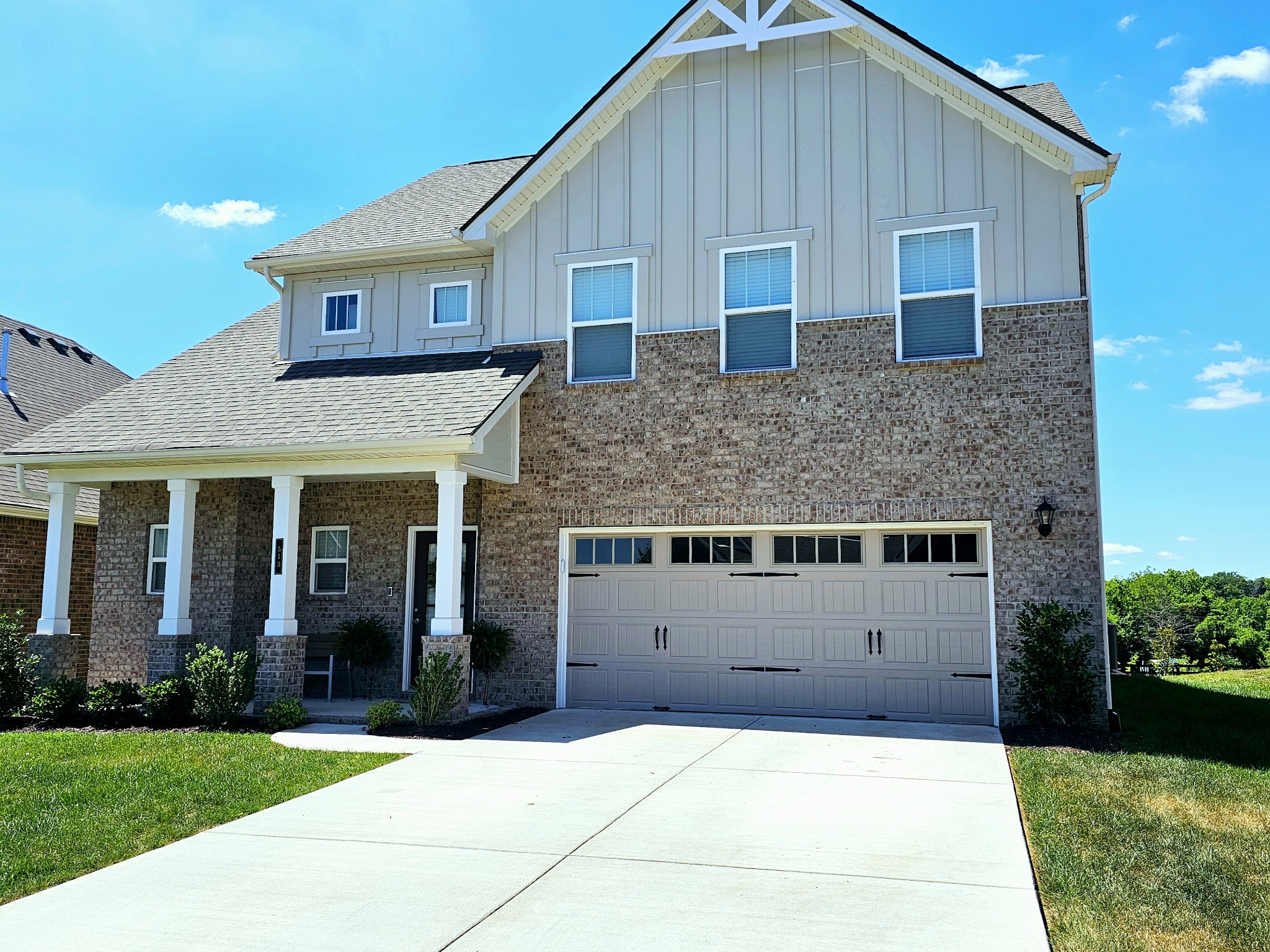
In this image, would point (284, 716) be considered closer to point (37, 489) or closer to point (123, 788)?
point (123, 788)

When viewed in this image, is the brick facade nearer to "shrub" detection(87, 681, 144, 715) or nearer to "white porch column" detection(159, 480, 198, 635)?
"white porch column" detection(159, 480, 198, 635)

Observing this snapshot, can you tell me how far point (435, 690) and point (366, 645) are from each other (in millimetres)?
3032

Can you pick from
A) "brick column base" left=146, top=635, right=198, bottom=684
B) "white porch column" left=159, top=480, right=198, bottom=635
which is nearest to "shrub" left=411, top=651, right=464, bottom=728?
"brick column base" left=146, top=635, right=198, bottom=684

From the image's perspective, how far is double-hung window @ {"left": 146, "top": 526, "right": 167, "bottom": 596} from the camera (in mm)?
15039

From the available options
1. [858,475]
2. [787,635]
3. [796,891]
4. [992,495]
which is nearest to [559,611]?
[787,635]

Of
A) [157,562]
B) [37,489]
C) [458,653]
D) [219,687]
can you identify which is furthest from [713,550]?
[37,489]

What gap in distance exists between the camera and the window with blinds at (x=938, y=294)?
12.2 m

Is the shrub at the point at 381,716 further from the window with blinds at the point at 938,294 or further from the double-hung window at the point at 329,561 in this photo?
the window with blinds at the point at 938,294

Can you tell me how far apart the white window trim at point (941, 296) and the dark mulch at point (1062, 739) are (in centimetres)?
428

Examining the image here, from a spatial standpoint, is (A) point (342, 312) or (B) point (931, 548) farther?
(A) point (342, 312)

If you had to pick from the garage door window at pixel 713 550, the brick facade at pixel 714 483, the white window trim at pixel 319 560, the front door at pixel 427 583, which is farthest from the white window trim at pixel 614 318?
the white window trim at pixel 319 560

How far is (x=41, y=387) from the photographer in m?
20.5

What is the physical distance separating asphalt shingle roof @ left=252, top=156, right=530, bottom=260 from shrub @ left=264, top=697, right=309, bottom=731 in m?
6.56

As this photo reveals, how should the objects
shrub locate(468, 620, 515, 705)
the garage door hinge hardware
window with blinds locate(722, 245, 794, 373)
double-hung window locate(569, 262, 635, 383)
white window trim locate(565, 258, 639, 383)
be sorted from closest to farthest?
1. the garage door hinge hardware
2. window with blinds locate(722, 245, 794, 373)
3. shrub locate(468, 620, 515, 705)
4. white window trim locate(565, 258, 639, 383)
5. double-hung window locate(569, 262, 635, 383)
